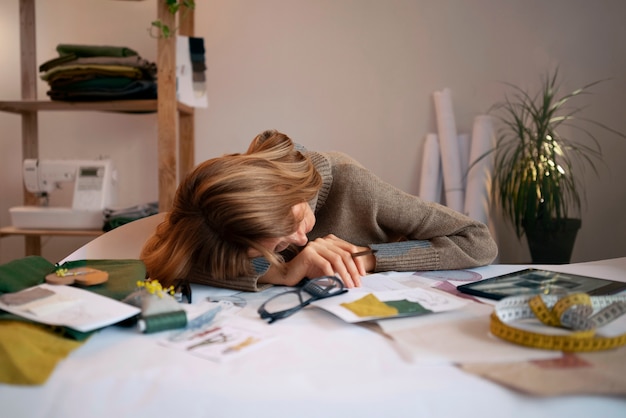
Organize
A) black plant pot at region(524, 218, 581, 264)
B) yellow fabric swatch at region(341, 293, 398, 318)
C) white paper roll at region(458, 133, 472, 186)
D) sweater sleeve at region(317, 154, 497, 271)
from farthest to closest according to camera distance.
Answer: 1. white paper roll at region(458, 133, 472, 186)
2. black plant pot at region(524, 218, 581, 264)
3. sweater sleeve at region(317, 154, 497, 271)
4. yellow fabric swatch at region(341, 293, 398, 318)

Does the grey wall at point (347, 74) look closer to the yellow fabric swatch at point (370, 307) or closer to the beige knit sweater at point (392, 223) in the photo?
the beige knit sweater at point (392, 223)

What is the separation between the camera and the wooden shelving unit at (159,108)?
7.09 ft

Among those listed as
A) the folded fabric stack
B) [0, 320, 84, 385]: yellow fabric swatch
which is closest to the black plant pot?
the folded fabric stack

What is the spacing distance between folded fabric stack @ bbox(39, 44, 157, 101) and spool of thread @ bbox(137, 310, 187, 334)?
1.72 metres

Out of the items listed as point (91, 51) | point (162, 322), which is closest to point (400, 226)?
point (162, 322)

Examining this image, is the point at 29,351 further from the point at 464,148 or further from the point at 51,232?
the point at 464,148

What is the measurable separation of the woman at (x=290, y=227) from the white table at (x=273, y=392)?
0.34 m

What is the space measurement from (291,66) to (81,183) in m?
1.16

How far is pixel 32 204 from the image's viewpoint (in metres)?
2.64

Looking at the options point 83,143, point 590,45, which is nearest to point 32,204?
point 83,143

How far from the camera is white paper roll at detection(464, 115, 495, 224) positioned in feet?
8.07

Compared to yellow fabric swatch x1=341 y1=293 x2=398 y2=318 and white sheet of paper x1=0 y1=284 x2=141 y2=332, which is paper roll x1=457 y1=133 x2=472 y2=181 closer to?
yellow fabric swatch x1=341 y1=293 x2=398 y2=318

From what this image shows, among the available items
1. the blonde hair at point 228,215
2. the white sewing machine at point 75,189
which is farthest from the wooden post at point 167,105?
the blonde hair at point 228,215

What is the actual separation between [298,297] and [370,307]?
17 cm
